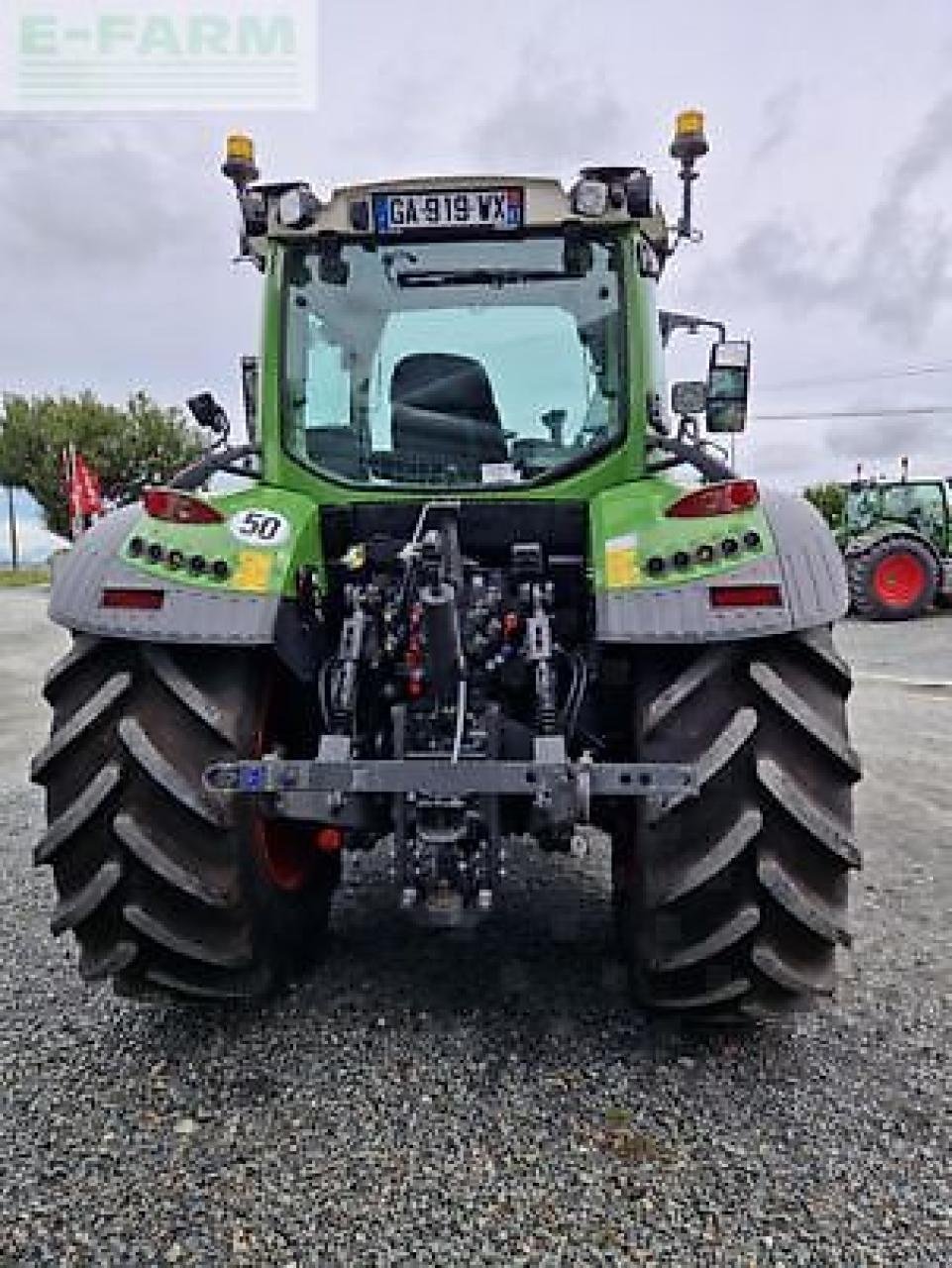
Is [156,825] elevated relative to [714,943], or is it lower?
elevated

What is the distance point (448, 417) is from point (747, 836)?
4.92 ft

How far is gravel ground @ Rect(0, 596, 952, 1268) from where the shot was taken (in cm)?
182

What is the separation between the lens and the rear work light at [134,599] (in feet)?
7.73

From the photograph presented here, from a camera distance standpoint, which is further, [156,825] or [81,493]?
[81,493]

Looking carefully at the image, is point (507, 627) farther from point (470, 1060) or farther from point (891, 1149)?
point (891, 1149)

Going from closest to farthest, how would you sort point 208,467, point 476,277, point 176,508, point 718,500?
point 718,500, point 176,508, point 476,277, point 208,467

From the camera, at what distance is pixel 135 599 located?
7.77 ft

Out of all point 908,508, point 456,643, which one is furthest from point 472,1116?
point 908,508

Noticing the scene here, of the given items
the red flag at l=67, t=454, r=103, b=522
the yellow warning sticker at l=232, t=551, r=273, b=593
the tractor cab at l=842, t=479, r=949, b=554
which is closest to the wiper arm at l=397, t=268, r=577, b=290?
the yellow warning sticker at l=232, t=551, r=273, b=593

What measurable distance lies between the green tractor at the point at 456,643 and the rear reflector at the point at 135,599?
0.03 feet

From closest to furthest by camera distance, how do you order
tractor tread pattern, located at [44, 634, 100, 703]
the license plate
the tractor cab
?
tractor tread pattern, located at [44, 634, 100, 703], the license plate, the tractor cab

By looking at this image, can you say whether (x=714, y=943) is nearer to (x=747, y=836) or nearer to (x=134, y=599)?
(x=747, y=836)

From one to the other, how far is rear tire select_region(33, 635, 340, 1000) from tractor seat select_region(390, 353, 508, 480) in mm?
886

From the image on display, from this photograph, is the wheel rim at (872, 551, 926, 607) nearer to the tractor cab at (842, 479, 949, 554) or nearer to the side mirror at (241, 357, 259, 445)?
the tractor cab at (842, 479, 949, 554)
